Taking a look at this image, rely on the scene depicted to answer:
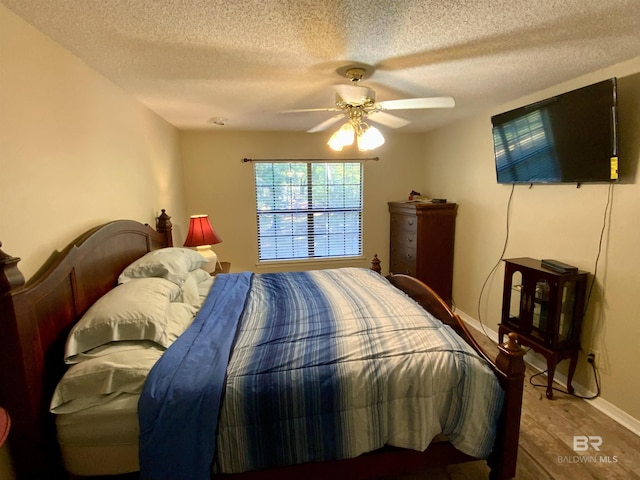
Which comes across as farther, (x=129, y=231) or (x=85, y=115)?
(x=129, y=231)

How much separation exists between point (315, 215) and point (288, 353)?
2856 millimetres

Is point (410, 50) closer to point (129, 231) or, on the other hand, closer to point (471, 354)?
point (471, 354)

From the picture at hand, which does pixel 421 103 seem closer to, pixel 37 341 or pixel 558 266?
pixel 558 266

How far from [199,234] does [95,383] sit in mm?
2077

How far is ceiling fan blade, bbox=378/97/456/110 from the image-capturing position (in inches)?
71.1

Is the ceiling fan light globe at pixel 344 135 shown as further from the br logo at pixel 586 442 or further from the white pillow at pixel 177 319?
the br logo at pixel 586 442

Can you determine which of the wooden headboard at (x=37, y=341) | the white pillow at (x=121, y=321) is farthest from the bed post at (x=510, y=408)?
the wooden headboard at (x=37, y=341)

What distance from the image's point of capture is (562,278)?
2.15 metres

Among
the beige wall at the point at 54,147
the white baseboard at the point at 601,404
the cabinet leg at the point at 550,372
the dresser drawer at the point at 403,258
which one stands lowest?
the white baseboard at the point at 601,404

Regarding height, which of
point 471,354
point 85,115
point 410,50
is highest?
point 410,50

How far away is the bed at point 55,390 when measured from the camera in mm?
1216

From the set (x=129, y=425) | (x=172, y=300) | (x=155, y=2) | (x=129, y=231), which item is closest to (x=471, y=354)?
(x=129, y=425)

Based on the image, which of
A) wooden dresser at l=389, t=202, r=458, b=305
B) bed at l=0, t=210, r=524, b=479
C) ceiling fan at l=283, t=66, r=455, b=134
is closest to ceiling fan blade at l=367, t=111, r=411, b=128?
ceiling fan at l=283, t=66, r=455, b=134

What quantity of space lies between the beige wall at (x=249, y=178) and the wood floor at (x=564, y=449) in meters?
2.58
